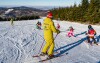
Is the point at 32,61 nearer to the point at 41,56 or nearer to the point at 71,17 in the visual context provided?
the point at 41,56

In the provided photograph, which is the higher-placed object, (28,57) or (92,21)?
(28,57)

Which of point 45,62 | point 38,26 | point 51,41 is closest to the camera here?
point 45,62

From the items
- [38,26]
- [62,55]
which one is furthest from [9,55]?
[38,26]

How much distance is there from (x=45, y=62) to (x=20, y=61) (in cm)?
119

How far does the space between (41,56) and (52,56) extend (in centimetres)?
62

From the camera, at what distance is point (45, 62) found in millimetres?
9461

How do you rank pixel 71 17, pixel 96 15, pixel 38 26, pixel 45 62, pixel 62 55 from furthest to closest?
pixel 71 17
pixel 96 15
pixel 38 26
pixel 62 55
pixel 45 62

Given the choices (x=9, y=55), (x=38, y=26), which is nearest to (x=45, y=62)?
(x=9, y=55)

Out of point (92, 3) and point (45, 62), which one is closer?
point (45, 62)

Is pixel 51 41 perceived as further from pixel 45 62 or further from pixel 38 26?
pixel 38 26

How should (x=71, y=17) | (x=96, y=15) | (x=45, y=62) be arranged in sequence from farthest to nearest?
1. (x=71, y=17)
2. (x=96, y=15)
3. (x=45, y=62)

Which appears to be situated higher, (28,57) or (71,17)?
(28,57)

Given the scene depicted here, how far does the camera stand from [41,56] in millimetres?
10492

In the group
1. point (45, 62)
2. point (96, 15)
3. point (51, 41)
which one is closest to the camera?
point (45, 62)
